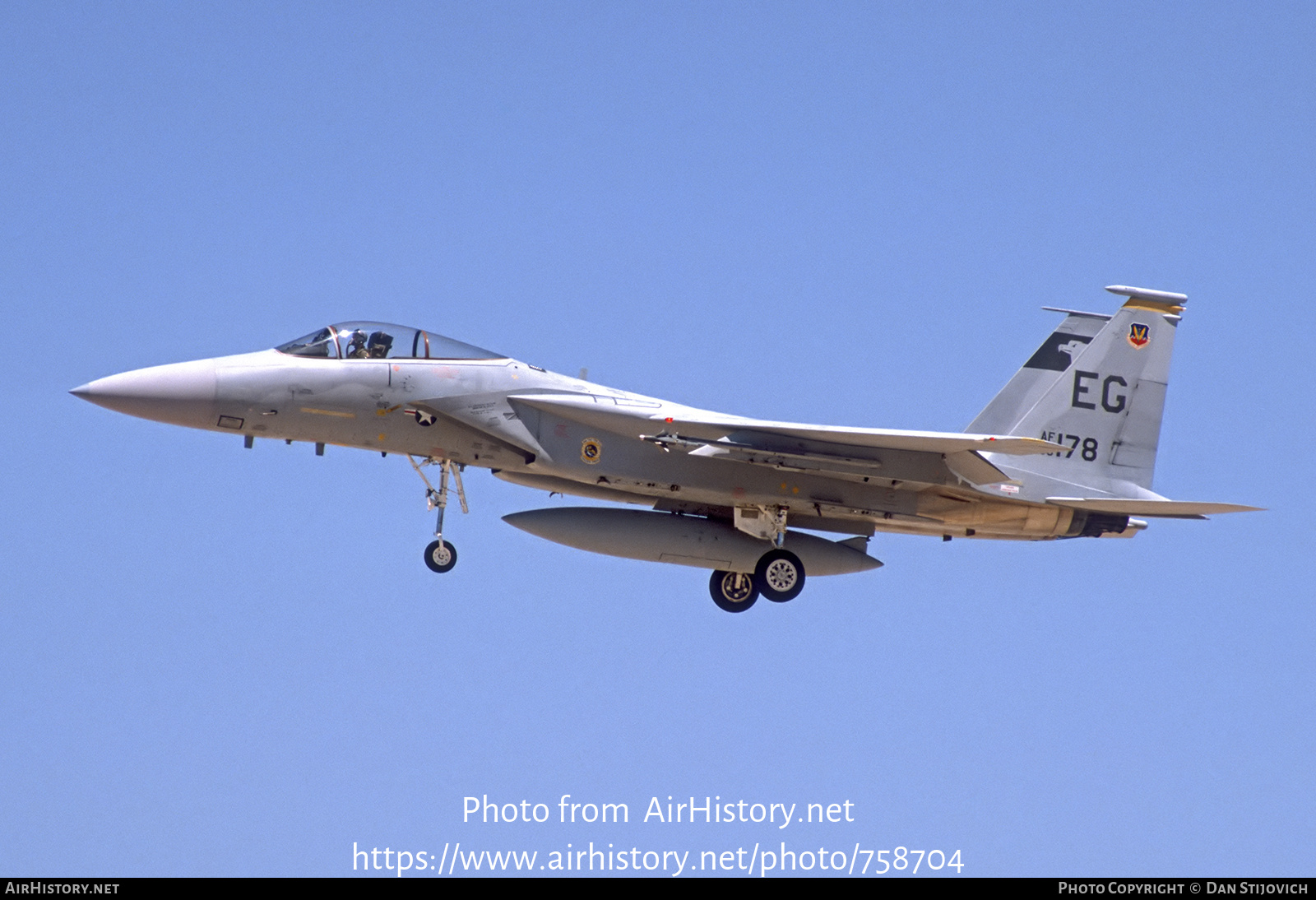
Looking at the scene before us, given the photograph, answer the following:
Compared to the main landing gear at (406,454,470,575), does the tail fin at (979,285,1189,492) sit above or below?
above

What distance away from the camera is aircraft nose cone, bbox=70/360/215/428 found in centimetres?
1739

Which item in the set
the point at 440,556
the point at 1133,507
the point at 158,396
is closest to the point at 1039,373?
the point at 1133,507

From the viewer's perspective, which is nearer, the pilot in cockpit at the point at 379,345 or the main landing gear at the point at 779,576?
the pilot in cockpit at the point at 379,345

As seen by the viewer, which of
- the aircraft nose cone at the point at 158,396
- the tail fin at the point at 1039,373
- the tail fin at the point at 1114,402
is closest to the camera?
the aircraft nose cone at the point at 158,396

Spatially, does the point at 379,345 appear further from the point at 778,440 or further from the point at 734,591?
the point at 734,591

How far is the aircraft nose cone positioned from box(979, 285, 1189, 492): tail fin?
30.9 feet

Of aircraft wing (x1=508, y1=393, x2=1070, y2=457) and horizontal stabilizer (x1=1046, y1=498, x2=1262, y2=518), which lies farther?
horizontal stabilizer (x1=1046, y1=498, x2=1262, y2=518)

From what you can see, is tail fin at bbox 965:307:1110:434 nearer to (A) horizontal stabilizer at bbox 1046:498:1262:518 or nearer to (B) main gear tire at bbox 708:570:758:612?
(A) horizontal stabilizer at bbox 1046:498:1262:518

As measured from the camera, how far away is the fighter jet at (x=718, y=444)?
17.7m

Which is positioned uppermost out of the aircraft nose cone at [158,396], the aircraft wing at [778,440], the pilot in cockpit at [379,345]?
the pilot in cockpit at [379,345]

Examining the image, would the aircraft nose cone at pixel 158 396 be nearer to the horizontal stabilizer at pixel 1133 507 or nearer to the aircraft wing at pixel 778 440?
the aircraft wing at pixel 778 440

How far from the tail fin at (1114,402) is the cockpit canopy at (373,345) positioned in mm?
6959

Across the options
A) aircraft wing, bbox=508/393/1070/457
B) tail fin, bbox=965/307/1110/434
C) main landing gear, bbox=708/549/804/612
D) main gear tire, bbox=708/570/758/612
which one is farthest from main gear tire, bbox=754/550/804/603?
tail fin, bbox=965/307/1110/434

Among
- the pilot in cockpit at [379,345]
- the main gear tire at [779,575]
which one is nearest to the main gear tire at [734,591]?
the main gear tire at [779,575]
